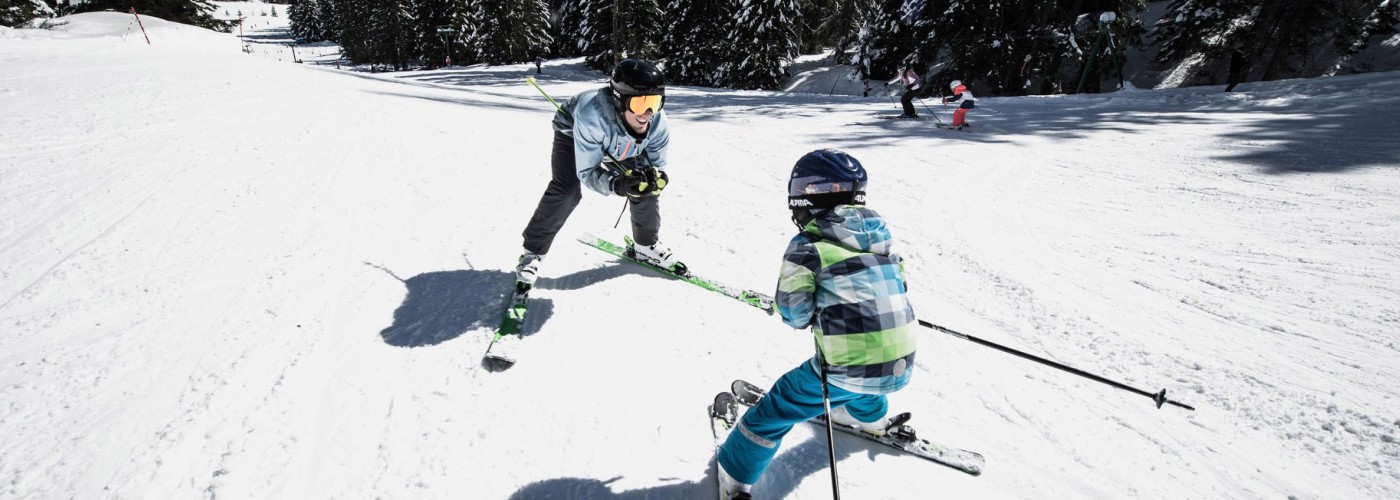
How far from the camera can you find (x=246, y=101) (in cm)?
918

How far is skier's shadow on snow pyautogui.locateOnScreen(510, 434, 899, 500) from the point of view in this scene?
7.04 ft

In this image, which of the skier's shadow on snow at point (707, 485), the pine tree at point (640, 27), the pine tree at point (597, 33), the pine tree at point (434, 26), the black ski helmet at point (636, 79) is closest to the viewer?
the skier's shadow on snow at point (707, 485)

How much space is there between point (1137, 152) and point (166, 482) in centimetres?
982

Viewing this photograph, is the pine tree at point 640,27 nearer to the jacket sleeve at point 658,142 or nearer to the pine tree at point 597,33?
the pine tree at point 597,33

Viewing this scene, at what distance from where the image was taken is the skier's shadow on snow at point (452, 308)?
315cm

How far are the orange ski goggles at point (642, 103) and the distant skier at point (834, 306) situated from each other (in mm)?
1534

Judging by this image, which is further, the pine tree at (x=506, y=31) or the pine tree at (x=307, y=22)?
the pine tree at (x=307, y=22)

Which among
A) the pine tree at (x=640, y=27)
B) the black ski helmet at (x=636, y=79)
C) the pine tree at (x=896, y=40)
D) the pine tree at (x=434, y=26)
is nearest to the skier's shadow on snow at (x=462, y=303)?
the black ski helmet at (x=636, y=79)

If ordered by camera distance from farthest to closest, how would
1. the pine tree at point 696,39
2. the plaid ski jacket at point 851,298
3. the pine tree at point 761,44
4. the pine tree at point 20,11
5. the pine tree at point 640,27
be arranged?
the pine tree at point 640,27 < the pine tree at point 696,39 < the pine tree at point 20,11 < the pine tree at point 761,44 < the plaid ski jacket at point 851,298

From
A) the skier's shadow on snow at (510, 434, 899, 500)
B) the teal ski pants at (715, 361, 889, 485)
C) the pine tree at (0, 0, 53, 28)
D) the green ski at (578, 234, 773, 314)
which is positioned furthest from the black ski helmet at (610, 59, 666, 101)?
the pine tree at (0, 0, 53, 28)

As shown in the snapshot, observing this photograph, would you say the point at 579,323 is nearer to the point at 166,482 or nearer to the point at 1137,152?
the point at 166,482

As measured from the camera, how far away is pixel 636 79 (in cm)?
311

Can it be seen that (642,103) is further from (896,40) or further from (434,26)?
(434,26)

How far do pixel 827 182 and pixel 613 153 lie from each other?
6.46ft
